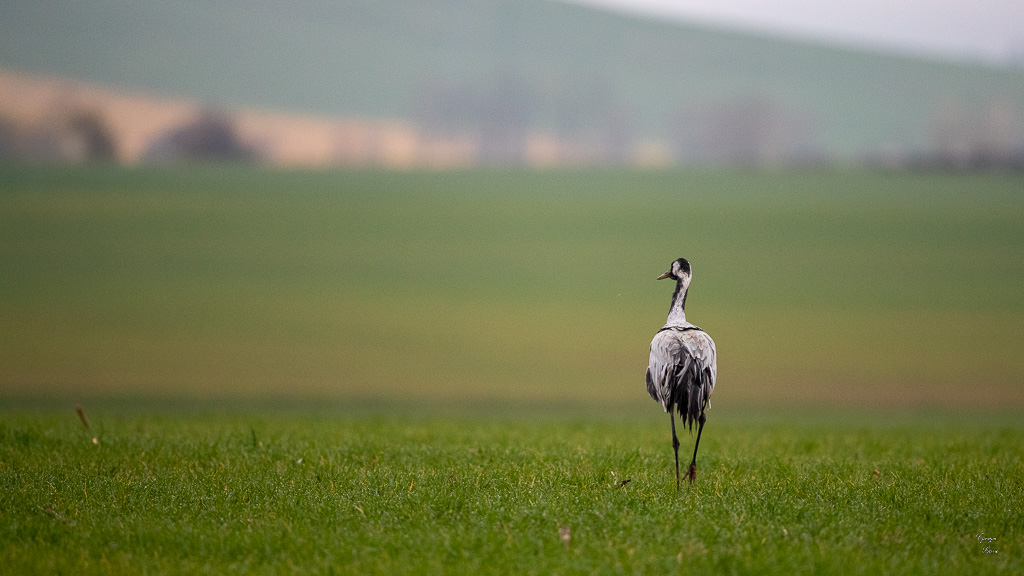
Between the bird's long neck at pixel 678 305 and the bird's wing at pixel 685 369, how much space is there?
14.8 inches

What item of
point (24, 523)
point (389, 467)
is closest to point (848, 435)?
point (389, 467)

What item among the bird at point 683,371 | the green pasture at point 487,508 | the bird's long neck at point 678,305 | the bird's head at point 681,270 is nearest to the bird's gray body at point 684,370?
the bird at point 683,371

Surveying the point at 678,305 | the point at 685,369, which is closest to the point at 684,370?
the point at 685,369

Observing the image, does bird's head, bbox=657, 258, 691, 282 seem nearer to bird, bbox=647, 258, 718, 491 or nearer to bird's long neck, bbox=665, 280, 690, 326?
bird's long neck, bbox=665, 280, 690, 326

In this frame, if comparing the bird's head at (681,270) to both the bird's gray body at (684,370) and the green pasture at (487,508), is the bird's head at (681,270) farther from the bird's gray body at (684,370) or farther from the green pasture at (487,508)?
the green pasture at (487,508)

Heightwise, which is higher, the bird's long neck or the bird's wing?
the bird's long neck

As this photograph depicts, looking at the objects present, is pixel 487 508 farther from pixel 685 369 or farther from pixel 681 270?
pixel 681 270

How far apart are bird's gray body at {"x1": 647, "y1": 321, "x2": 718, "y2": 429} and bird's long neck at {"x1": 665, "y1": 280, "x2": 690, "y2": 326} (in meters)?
0.32

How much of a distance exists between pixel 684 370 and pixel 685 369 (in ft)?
0.05

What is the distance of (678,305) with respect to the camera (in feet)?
30.1

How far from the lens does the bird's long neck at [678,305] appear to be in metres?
9.07

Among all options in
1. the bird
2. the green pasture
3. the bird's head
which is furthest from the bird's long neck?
the green pasture

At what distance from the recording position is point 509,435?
13648 millimetres

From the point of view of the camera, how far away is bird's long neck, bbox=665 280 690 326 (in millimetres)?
9070
